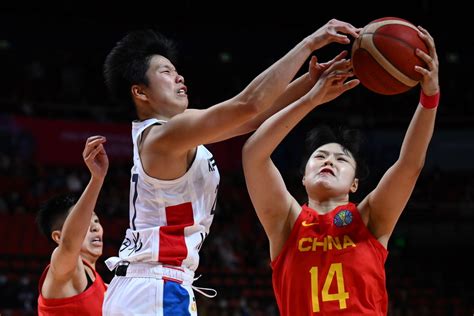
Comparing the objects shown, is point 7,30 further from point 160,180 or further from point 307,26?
point 160,180

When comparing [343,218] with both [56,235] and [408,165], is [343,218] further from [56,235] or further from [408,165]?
[56,235]

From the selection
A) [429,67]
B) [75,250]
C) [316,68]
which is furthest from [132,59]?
[429,67]

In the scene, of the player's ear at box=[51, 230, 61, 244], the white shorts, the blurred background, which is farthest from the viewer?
the blurred background

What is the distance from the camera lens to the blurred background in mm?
14297

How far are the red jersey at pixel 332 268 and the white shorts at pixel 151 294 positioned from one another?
0.61 meters

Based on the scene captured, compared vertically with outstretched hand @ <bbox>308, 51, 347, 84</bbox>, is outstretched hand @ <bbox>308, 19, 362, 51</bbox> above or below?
below

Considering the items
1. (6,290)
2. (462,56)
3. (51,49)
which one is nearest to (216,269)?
(6,290)

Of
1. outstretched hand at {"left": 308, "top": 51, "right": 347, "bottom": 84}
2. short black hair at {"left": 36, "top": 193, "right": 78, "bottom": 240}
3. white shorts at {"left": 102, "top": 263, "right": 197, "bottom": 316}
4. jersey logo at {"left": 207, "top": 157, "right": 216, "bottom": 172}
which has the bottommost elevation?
white shorts at {"left": 102, "top": 263, "right": 197, "bottom": 316}

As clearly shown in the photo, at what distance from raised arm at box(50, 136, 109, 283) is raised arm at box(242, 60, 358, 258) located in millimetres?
707

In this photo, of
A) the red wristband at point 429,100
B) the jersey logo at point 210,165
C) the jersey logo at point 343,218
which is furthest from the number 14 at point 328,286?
the red wristband at point 429,100

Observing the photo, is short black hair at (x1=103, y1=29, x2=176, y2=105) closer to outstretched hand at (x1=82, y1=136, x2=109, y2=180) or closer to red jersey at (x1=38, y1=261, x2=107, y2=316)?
outstretched hand at (x1=82, y1=136, x2=109, y2=180)

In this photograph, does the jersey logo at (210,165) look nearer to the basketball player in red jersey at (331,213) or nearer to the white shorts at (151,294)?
the basketball player in red jersey at (331,213)

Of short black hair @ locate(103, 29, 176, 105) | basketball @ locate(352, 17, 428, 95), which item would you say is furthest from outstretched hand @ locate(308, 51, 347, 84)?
short black hair @ locate(103, 29, 176, 105)

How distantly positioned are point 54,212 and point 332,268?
1874 mm
